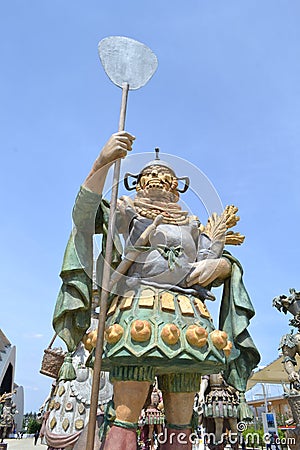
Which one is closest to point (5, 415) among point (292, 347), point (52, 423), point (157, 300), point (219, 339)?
point (52, 423)

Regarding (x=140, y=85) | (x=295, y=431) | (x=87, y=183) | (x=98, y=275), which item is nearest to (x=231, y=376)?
(x=98, y=275)

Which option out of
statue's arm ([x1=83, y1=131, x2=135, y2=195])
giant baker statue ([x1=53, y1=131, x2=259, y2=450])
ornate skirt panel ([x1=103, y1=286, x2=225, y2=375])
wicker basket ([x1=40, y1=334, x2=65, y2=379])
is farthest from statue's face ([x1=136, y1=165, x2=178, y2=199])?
wicker basket ([x1=40, y1=334, x2=65, y2=379])

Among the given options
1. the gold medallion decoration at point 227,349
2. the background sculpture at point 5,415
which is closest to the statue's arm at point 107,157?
the gold medallion decoration at point 227,349

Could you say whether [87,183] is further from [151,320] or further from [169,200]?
[151,320]

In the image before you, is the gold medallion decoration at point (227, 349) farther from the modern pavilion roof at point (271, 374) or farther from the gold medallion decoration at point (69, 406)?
the modern pavilion roof at point (271, 374)

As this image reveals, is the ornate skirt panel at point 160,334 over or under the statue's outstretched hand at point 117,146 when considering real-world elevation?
under

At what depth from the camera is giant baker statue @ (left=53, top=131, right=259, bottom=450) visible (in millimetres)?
2131

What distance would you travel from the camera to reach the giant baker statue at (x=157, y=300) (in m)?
2.13

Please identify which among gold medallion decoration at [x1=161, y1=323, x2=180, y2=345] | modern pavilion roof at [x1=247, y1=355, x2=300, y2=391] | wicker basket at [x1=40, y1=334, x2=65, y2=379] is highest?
modern pavilion roof at [x1=247, y1=355, x2=300, y2=391]

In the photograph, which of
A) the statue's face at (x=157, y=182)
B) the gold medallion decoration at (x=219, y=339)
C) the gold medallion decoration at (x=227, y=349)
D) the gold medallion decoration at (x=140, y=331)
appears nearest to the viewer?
the gold medallion decoration at (x=140, y=331)

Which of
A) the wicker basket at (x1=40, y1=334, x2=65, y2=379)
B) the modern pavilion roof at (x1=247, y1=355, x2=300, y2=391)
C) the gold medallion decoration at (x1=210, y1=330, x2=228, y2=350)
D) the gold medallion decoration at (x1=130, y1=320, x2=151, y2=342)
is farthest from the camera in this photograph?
the modern pavilion roof at (x1=247, y1=355, x2=300, y2=391)

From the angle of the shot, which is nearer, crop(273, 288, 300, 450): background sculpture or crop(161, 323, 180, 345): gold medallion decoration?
crop(161, 323, 180, 345): gold medallion decoration

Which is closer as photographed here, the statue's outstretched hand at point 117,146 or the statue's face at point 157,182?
the statue's outstretched hand at point 117,146

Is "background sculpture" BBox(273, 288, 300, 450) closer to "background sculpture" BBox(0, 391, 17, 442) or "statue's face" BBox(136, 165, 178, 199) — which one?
"statue's face" BBox(136, 165, 178, 199)
